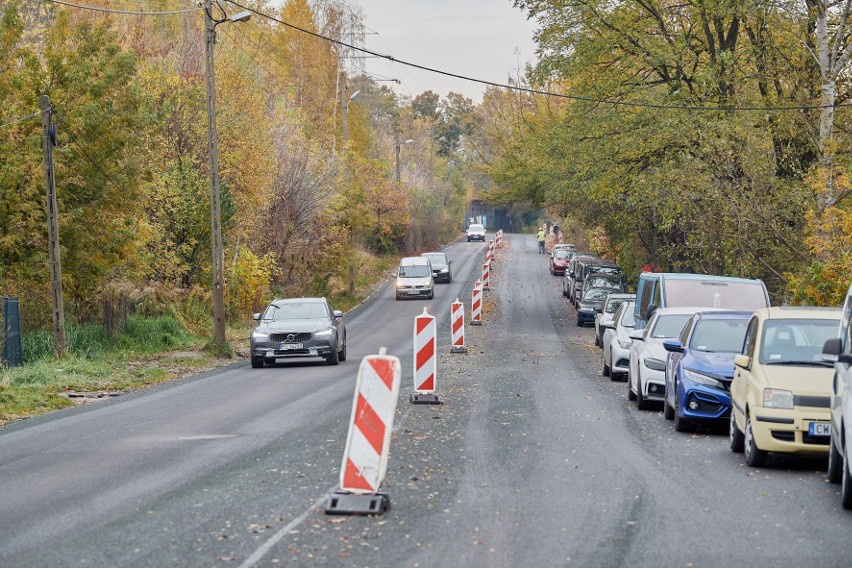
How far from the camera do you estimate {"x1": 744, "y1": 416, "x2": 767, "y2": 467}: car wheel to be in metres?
11.5

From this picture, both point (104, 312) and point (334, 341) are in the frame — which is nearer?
point (334, 341)

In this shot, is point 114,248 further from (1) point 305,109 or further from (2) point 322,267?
(1) point 305,109

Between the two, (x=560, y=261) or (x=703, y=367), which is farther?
(x=560, y=261)

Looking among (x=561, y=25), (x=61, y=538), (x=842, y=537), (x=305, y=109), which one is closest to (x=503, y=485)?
(x=842, y=537)

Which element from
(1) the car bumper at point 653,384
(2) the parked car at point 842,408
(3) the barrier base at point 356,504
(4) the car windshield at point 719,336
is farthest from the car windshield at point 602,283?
(3) the barrier base at point 356,504

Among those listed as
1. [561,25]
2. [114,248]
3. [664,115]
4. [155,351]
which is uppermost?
[561,25]

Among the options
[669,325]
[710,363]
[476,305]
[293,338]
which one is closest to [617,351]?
[669,325]

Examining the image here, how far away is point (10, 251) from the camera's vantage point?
27000mm

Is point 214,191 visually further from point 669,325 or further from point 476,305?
point 669,325

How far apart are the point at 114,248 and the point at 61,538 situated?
70.4 feet

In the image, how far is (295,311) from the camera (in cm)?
2772

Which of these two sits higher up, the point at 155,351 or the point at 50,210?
the point at 50,210

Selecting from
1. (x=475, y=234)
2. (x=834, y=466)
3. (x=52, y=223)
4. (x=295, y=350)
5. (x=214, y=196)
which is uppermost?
(x=214, y=196)

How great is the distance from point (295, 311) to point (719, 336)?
13.9 m
